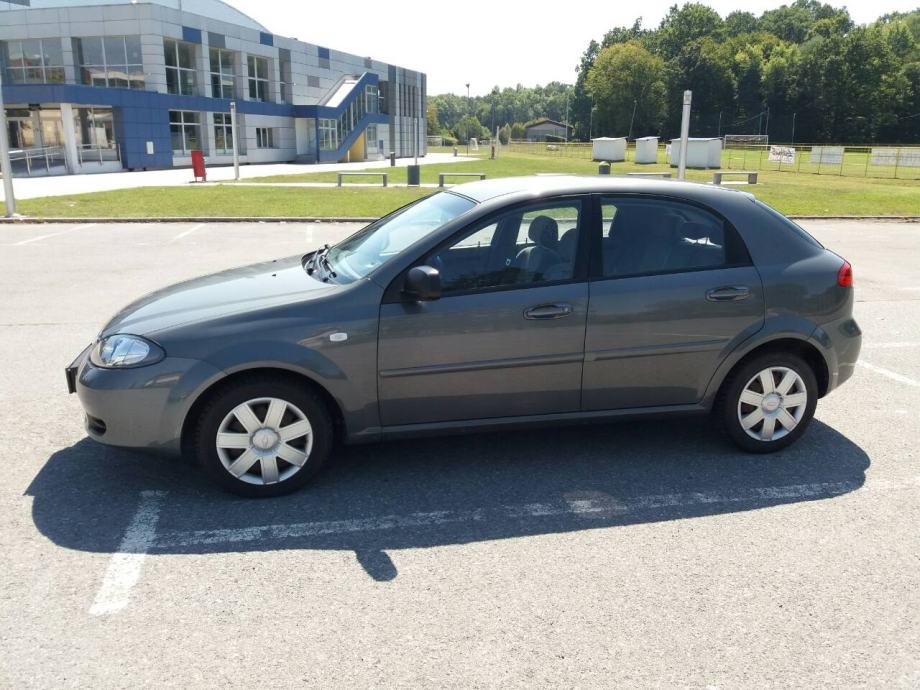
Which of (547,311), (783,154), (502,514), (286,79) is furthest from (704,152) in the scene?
(502,514)

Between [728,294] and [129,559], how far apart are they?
11.2 ft

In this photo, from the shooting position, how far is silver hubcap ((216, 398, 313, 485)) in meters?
3.93

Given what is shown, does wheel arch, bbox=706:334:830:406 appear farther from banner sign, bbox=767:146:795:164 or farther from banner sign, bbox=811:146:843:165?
banner sign, bbox=767:146:795:164

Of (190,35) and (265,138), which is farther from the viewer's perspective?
(265,138)

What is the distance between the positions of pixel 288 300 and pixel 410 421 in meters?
0.91

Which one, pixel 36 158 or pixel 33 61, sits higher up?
pixel 33 61

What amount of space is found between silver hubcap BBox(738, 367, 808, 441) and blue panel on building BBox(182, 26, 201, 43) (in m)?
43.0

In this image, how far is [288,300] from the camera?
4051 mm

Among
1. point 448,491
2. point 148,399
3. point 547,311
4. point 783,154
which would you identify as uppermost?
point 783,154

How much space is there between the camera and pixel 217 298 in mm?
4270

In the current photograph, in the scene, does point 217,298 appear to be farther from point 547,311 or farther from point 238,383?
point 547,311

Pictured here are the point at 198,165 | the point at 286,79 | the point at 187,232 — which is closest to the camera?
the point at 187,232

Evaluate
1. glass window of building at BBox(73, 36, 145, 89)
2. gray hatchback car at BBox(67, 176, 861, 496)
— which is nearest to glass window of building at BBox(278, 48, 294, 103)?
glass window of building at BBox(73, 36, 145, 89)

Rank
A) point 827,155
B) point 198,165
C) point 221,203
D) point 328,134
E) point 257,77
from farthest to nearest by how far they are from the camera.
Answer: point 328,134
point 257,77
point 827,155
point 198,165
point 221,203
